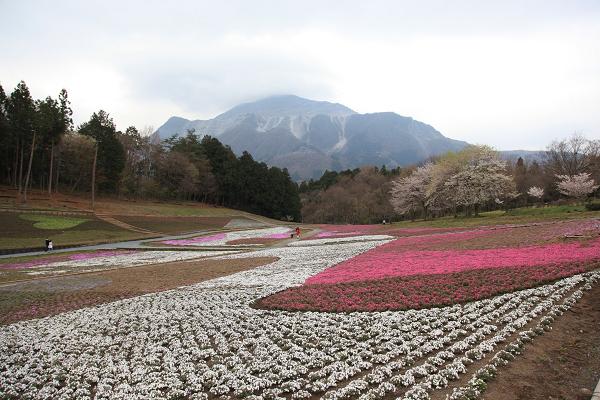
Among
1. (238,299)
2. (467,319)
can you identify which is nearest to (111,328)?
(238,299)

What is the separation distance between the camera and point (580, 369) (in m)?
8.44

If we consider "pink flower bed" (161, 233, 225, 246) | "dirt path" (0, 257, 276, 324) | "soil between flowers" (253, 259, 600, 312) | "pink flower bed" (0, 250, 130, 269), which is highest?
"soil between flowers" (253, 259, 600, 312)

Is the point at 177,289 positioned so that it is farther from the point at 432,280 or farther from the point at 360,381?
the point at 360,381

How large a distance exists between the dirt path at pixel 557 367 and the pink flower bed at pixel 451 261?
27.2 feet

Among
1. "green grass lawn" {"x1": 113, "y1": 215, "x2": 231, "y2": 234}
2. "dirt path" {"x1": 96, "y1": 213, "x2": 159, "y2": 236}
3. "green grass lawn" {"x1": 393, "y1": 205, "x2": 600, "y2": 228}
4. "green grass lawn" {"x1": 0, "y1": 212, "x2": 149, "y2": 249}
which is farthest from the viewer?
"green grass lawn" {"x1": 113, "y1": 215, "x2": 231, "y2": 234}

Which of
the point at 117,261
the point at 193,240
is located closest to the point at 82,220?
the point at 193,240

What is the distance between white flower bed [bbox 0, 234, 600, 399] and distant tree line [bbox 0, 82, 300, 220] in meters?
58.5

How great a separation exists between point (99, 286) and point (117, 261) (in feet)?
39.6

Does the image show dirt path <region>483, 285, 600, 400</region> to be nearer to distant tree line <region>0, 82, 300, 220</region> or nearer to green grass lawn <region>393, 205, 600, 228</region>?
green grass lawn <region>393, 205, 600, 228</region>

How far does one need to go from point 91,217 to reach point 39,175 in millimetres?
29711

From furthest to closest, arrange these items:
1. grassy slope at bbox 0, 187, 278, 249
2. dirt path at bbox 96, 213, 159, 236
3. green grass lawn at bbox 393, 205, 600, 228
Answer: dirt path at bbox 96, 213, 159, 236 < grassy slope at bbox 0, 187, 278, 249 < green grass lawn at bbox 393, 205, 600, 228

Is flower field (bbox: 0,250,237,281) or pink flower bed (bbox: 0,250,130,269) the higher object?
flower field (bbox: 0,250,237,281)

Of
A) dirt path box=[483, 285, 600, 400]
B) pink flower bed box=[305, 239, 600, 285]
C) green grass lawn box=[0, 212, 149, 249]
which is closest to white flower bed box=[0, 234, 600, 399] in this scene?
dirt path box=[483, 285, 600, 400]

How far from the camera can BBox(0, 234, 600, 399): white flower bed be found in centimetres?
876
